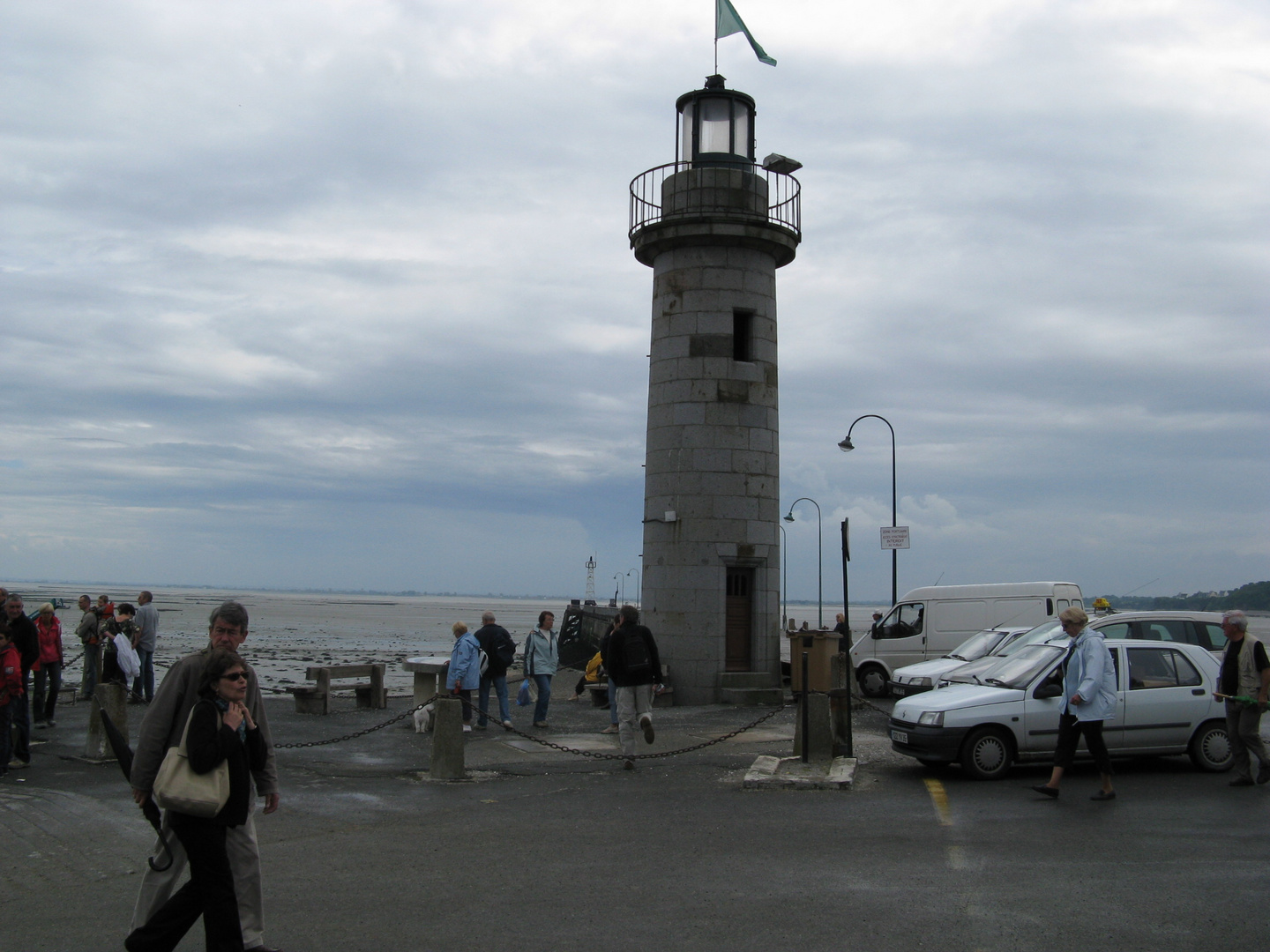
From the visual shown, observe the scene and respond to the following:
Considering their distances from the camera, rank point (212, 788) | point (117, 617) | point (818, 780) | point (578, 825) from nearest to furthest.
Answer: point (212, 788)
point (578, 825)
point (818, 780)
point (117, 617)

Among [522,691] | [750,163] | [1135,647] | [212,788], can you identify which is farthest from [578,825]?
[750,163]

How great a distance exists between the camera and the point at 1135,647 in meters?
11.2

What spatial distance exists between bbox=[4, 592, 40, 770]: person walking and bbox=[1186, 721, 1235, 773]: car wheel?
12.4 metres

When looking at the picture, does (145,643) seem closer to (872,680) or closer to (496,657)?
(496,657)

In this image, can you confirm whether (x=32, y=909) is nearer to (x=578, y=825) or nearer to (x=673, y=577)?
(x=578, y=825)

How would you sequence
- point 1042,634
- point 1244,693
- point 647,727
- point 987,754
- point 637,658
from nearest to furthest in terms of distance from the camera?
point 1244,693, point 987,754, point 637,658, point 647,727, point 1042,634

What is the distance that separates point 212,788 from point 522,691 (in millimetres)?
13332

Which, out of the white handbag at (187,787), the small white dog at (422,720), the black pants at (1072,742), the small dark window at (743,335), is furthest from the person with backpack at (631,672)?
the small dark window at (743,335)

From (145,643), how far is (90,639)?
89 cm

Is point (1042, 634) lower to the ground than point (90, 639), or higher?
higher

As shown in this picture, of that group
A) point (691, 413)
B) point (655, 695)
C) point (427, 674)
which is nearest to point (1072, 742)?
point (427, 674)

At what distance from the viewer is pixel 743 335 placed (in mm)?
19328

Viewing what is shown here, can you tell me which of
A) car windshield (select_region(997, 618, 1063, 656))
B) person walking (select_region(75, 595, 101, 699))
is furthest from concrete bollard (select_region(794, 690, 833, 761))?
person walking (select_region(75, 595, 101, 699))

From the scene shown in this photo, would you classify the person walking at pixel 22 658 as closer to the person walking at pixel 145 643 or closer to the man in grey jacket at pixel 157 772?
the person walking at pixel 145 643
